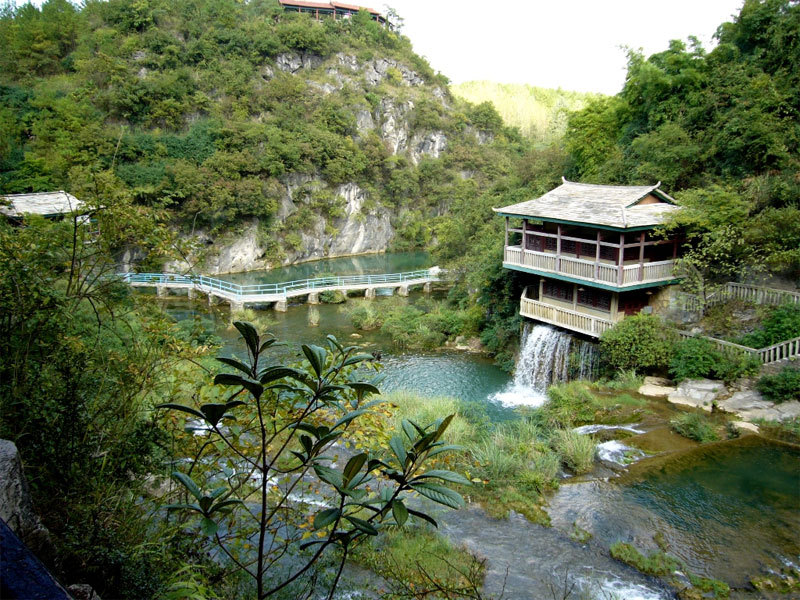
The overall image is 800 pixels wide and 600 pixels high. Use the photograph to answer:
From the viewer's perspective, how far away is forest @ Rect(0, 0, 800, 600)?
9.98ft

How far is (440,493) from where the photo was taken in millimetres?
2223

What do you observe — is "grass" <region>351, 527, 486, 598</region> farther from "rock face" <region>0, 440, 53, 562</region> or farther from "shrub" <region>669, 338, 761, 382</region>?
"shrub" <region>669, 338, 761, 382</region>

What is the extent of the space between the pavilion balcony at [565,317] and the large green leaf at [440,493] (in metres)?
11.4

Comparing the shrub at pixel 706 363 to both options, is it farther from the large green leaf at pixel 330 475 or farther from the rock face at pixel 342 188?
the rock face at pixel 342 188

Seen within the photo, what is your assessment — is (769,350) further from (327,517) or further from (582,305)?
(327,517)

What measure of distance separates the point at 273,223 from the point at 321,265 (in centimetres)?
445

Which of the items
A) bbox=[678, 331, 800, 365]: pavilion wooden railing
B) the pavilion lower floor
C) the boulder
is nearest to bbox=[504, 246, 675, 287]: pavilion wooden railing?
the pavilion lower floor

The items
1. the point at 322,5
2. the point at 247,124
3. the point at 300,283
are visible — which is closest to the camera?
the point at 300,283

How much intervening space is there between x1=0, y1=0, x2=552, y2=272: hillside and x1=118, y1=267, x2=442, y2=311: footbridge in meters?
3.85

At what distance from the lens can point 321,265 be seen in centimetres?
3734

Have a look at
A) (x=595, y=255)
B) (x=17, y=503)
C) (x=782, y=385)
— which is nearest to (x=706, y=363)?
(x=782, y=385)

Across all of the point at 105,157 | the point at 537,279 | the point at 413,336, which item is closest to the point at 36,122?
the point at 105,157

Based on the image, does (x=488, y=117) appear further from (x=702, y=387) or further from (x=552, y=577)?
(x=552, y=577)

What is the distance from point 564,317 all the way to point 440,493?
40.2 feet
